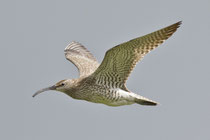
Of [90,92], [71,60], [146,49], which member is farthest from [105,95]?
[71,60]

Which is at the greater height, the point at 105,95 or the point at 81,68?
the point at 81,68

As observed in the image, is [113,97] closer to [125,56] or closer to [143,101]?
[143,101]

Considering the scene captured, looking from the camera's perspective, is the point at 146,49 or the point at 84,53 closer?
the point at 146,49

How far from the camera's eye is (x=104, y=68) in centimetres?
1391

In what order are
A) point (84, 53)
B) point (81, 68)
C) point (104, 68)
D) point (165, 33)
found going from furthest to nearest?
1. point (84, 53)
2. point (81, 68)
3. point (104, 68)
4. point (165, 33)

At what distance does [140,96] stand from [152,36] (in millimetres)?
1743

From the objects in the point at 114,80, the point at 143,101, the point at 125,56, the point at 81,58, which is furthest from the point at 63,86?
the point at 81,58

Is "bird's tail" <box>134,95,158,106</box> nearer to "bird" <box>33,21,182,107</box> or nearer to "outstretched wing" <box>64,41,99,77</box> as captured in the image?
"bird" <box>33,21,182,107</box>

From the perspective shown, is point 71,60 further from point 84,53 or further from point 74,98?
point 74,98

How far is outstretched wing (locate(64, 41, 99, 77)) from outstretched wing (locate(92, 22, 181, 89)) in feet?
4.89

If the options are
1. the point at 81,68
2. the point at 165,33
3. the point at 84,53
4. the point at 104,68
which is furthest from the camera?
the point at 84,53

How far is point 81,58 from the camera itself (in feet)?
56.1

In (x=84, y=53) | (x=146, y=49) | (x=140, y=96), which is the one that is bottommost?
(x=140, y=96)

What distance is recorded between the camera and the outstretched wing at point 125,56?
42.7ft
